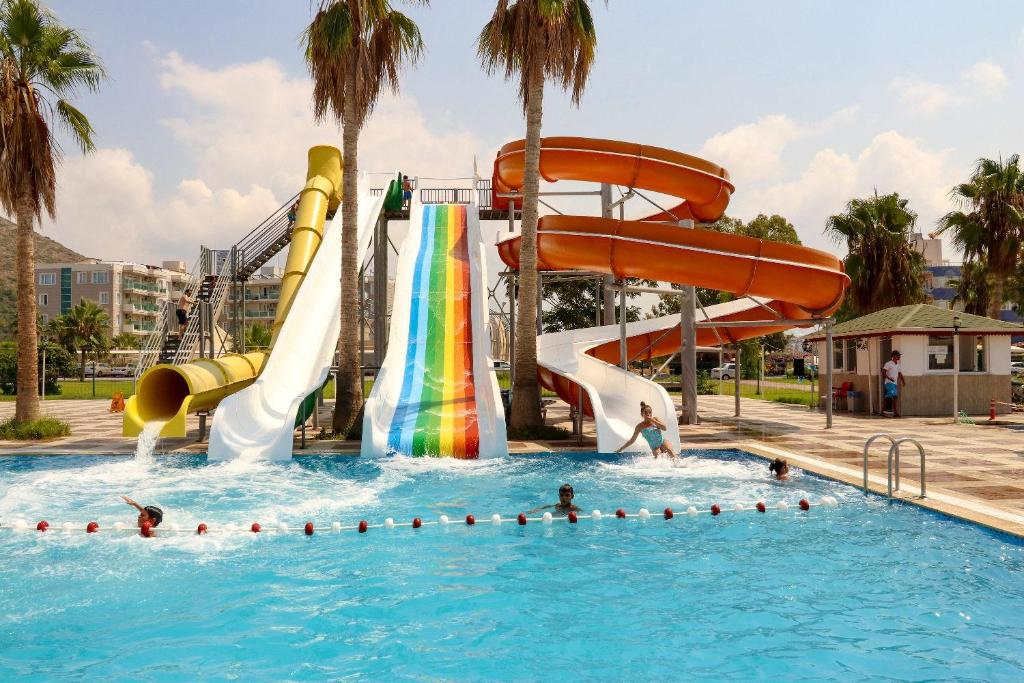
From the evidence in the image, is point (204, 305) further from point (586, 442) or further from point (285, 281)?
point (586, 442)

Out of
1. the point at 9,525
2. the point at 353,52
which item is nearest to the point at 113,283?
the point at 353,52

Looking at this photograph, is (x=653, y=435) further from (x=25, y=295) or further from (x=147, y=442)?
(x=25, y=295)

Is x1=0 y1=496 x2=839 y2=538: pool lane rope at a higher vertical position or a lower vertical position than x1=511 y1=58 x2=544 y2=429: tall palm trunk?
lower

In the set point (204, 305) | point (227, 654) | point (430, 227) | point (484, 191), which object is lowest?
point (227, 654)

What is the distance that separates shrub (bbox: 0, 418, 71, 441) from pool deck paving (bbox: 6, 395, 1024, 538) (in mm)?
382

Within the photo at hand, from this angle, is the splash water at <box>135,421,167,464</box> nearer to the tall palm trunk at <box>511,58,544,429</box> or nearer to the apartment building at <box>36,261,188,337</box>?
the tall palm trunk at <box>511,58,544,429</box>

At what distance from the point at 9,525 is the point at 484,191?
19.5 metres

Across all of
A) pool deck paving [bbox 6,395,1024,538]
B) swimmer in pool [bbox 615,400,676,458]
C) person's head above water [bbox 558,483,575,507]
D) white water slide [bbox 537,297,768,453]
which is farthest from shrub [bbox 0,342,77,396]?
person's head above water [bbox 558,483,575,507]

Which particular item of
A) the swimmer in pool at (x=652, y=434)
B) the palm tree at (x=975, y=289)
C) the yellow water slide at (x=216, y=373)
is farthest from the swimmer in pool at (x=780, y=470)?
the palm tree at (x=975, y=289)

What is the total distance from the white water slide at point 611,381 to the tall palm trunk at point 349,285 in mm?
4168

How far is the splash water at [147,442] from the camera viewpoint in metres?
13.6

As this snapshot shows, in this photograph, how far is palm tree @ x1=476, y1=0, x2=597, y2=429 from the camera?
1569 cm

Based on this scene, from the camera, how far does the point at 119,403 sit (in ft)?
81.8

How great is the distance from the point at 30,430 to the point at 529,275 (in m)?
10.9
